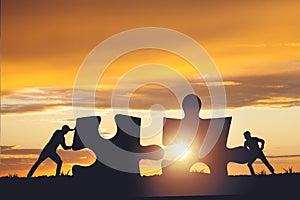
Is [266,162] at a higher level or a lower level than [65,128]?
lower

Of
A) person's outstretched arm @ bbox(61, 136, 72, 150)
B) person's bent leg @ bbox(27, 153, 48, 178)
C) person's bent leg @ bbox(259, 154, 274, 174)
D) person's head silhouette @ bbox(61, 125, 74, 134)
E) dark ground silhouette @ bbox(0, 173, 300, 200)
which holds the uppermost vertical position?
person's head silhouette @ bbox(61, 125, 74, 134)

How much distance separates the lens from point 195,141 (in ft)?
67.2

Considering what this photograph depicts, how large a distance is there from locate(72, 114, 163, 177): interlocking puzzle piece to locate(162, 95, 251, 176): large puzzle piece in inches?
21.0

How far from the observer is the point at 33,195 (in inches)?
719

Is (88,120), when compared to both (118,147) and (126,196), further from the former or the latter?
(126,196)

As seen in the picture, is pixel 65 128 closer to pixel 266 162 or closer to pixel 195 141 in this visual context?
pixel 195 141

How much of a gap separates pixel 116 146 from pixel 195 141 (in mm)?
2392

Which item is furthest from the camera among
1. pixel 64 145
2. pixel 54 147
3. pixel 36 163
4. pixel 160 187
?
pixel 64 145

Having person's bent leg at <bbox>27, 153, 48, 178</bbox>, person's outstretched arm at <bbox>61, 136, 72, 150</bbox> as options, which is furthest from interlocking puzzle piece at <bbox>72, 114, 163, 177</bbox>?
person's bent leg at <bbox>27, 153, 48, 178</bbox>

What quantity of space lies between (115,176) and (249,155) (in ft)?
14.0

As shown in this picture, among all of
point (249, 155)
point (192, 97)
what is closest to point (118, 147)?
point (192, 97)

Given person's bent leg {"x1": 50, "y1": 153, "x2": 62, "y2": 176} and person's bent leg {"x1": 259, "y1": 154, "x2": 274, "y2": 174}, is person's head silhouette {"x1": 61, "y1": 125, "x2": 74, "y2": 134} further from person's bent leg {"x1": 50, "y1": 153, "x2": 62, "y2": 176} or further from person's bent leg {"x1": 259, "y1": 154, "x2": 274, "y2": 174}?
person's bent leg {"x1": 259, "y1": 154, "x2": 274, "y2": 174}

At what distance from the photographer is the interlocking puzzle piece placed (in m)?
20.1

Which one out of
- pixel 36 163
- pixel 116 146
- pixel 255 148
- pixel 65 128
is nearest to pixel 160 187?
pixel 116 146
